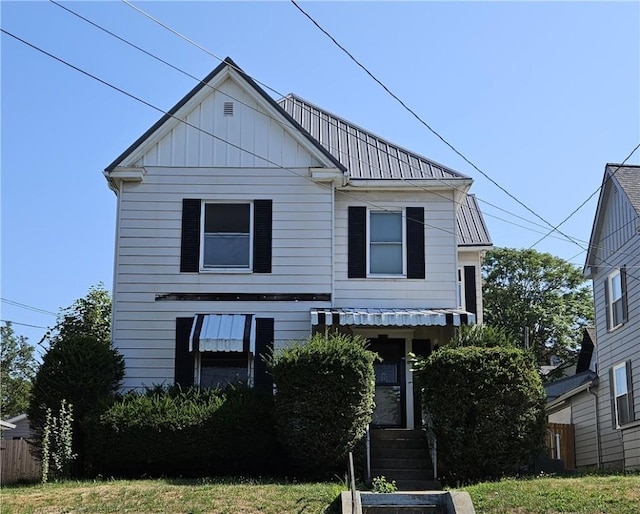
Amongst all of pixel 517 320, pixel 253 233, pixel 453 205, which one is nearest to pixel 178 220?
pixel 253 233

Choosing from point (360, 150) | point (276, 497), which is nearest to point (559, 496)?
point (276, 497)

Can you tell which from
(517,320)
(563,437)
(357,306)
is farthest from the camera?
(517,320)

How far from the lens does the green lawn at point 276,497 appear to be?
1355cm

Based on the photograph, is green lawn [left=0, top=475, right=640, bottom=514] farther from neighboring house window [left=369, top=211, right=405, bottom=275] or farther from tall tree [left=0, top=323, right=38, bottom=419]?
tall tree [left=0, top=323, right=38, bottom=419]

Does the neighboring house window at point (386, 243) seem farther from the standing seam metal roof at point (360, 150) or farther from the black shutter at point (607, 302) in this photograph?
the black shutter at point (607, 302)

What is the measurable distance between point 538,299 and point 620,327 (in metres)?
31.4

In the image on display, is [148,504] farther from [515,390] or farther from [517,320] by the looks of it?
[517,320]

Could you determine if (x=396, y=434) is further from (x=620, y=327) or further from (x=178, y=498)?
(x=620, y=327)

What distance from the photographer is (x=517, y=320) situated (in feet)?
174

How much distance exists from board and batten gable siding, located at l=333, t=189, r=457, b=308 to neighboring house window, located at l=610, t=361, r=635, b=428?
212 inches

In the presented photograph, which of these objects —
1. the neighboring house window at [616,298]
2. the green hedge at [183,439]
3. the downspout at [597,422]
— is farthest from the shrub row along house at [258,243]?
the downspout at [597,422]

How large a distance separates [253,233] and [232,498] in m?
7.81

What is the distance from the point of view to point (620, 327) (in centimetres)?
2347

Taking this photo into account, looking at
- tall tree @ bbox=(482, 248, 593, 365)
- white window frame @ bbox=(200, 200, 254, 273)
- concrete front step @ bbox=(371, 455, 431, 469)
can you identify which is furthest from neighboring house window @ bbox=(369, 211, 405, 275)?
tall tree @ bbox=(482, 248, 593, 365)
